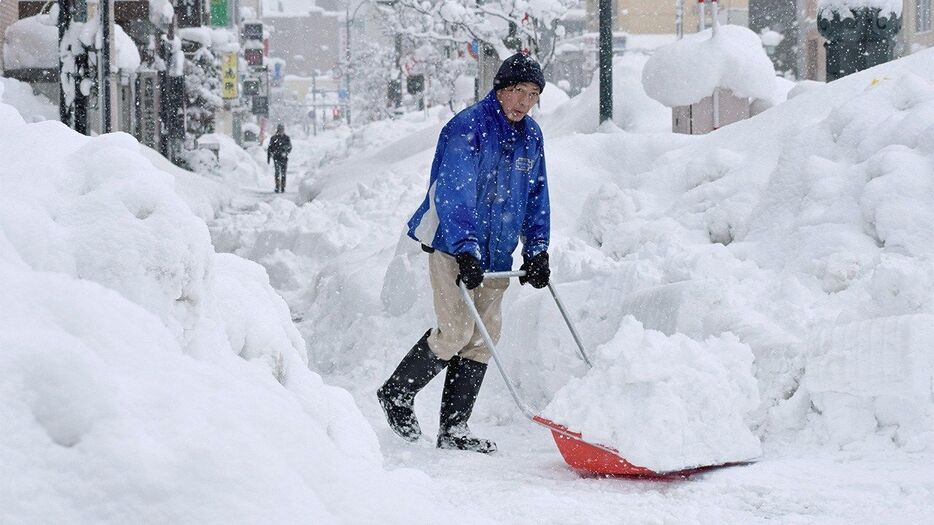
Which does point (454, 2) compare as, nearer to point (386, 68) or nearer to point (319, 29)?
point (386, 68)

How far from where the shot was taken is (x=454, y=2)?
23.2m

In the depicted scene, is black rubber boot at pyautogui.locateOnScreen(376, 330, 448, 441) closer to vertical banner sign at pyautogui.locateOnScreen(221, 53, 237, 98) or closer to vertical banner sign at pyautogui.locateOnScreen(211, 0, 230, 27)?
vertical banner sign at pyautogui.locateOnScreen(211, 0, 230, 27)

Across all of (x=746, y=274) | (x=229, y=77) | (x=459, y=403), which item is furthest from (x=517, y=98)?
(x=229, y=77)

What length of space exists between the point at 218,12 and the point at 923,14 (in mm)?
25505

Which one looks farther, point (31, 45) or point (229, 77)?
point (229, 77)

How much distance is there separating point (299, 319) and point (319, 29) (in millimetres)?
158274

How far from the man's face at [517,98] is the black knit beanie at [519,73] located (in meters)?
0.02

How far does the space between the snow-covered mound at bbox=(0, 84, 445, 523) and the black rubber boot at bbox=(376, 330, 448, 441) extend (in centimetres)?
232

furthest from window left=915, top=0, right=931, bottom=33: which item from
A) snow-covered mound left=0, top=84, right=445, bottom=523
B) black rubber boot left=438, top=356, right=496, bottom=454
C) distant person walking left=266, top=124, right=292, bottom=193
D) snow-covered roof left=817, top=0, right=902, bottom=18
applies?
snow-covered mound left=0, top=84, right=445, bottom=523

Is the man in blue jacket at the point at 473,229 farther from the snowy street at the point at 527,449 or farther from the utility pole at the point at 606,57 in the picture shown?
the utility pole at the point at 606,57

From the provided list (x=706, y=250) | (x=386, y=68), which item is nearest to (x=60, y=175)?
(x=706, y=250)

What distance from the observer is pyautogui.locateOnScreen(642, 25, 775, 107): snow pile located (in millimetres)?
13688

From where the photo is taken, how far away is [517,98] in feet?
16.9

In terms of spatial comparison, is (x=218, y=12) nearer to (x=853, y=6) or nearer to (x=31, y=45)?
(x=31, y=45)
